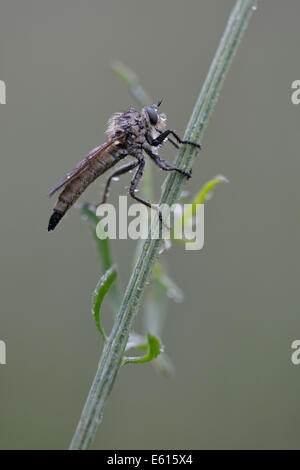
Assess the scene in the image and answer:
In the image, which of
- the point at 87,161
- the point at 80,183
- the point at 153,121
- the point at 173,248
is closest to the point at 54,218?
the point at 80,183

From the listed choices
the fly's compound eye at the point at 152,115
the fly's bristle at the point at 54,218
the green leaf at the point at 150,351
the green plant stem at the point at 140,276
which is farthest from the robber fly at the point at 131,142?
the green leaf at the point at 150,351

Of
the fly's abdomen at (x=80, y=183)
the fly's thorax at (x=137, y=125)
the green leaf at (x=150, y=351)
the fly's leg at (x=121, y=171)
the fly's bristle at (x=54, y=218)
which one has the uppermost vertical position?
the fly's thorax at (x=137, y=125)

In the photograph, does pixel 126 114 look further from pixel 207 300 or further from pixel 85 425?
pixel 207 300

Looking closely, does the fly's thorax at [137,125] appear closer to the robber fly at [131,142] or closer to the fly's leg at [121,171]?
the robber fly at [131,142]

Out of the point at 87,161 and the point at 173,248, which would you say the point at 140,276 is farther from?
the point at 173,248

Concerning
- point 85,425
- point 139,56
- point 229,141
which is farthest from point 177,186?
point 139,56
